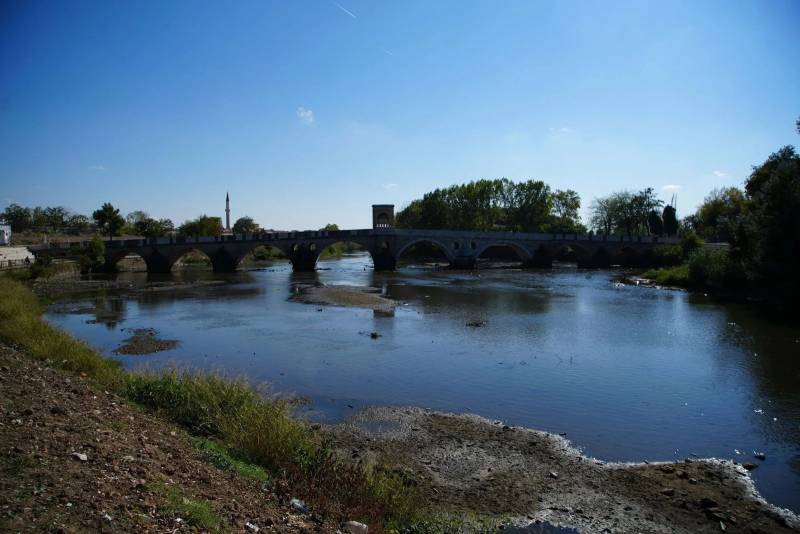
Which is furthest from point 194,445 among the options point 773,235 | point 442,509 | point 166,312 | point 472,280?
point 472,280

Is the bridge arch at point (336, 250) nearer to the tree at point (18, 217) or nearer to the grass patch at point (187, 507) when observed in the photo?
the tree at point (18, 217)

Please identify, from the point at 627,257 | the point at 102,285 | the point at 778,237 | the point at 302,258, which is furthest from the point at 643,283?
Result: the point at 102,285

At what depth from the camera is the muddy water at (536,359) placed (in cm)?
1343

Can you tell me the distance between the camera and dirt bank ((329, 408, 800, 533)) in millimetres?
8992

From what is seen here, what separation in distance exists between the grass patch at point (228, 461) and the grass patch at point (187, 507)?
160cm

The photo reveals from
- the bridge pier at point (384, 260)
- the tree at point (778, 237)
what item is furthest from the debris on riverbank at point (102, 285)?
the tree at point (778, 237)

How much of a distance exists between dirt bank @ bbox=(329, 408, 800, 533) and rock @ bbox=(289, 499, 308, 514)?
239cm

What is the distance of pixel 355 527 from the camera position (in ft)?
24.9

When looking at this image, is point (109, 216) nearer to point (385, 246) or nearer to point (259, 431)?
point (385, 246)

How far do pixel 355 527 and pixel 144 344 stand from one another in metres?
19.0

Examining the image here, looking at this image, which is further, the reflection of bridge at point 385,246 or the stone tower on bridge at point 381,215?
the stone tower on bridge at point 381,215

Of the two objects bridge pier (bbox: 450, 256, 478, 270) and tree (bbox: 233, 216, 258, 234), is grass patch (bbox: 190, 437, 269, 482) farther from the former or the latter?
tree (bbox: 233, 216, 258, 234)

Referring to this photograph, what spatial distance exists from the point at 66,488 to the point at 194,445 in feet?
11.0

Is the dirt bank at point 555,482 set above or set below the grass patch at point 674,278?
below
